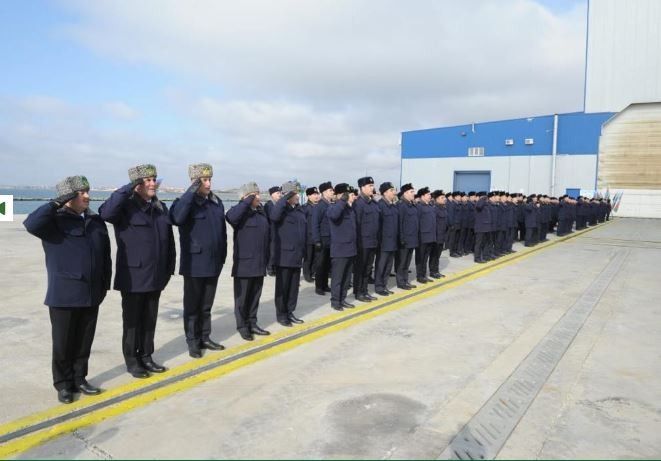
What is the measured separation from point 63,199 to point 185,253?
1.37 meters

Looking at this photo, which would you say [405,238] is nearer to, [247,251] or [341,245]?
[341,245]

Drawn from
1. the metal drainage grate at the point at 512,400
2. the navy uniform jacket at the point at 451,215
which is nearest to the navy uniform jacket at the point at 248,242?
the metal drainage grate at the point at 512,400

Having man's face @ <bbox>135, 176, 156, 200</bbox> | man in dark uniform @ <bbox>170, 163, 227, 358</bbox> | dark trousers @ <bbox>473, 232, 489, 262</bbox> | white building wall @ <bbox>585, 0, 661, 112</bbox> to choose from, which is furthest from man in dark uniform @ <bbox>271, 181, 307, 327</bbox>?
white building wall @ <bbox>585, 0, 661, 112</bbox>

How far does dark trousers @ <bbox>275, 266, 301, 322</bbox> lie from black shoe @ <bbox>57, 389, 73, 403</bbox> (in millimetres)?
2554

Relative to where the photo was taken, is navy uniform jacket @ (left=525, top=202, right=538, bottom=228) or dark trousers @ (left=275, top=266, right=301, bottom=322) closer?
dark trousers @ (left=275, top=266, right=301, bottom=322)

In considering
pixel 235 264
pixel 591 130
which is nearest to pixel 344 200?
pixel 235 264

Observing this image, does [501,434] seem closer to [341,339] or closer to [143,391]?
[341,339]

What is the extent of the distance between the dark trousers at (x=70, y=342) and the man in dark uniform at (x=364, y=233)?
13.4ft

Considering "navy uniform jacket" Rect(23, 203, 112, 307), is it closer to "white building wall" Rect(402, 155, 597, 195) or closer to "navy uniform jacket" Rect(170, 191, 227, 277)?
"navy uniform jacket" Rect(170, 191, 227, 277)

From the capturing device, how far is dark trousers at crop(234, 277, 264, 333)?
16.8ft

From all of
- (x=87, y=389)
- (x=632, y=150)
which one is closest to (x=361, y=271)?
(x=87, y=389)

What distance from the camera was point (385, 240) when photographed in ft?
24.7

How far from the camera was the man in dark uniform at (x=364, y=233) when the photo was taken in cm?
710

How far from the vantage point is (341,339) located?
199 inches
